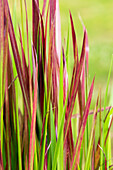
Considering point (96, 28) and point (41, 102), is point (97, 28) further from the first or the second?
point (41, 102)

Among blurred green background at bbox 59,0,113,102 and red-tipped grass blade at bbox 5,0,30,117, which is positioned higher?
red-tipped grass blade at bbox 5,0,30,117

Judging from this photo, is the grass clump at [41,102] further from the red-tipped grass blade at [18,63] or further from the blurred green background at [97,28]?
the blurred green background at [97,28]

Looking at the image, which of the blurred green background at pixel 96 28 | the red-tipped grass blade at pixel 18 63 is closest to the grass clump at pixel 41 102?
the red-tipped grass blade at pixel 18 63

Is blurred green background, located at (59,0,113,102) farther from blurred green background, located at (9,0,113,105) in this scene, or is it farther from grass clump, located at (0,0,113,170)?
grass clump, located at (0,0,113,170)

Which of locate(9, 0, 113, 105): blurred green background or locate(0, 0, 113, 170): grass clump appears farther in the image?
locate(9, 0, 113, 105): blurred green background

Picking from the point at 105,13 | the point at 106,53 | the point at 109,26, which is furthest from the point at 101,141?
the point at 105,13

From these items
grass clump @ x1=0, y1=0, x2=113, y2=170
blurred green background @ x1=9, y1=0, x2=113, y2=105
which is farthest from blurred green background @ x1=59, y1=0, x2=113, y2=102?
grass clump @ x1=0, y1=0, x2=113, y2=170

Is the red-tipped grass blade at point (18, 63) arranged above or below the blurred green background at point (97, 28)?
above

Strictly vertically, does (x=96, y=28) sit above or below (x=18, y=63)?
below

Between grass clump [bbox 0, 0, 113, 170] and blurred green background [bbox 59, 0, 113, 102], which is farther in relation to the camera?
blurred green background [bbox 59, 0, 113, 102]

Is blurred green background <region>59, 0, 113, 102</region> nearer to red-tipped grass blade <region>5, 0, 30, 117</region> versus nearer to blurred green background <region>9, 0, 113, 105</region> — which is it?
blurred green background <region>9, 0, 113, 105</region>

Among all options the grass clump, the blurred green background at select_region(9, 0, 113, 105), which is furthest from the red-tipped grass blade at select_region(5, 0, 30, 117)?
the blurred green background at select_region(9, 0, 113, 105)

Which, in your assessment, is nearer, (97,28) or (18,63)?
(18,63)

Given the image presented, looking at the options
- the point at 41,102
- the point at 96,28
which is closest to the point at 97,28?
the point at 96,28
